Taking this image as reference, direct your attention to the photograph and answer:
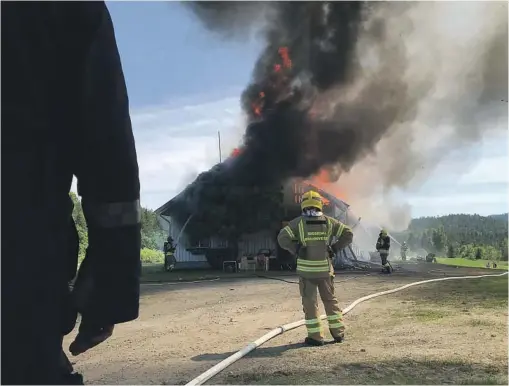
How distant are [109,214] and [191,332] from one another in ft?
21.4

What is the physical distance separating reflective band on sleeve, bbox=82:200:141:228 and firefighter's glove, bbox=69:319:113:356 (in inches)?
11.6

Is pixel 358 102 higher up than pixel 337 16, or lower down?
lower down

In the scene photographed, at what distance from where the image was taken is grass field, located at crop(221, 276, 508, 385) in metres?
5.07

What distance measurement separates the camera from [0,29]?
4.89 feet

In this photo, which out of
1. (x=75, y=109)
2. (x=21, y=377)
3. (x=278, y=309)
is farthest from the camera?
(x=278, y=309)

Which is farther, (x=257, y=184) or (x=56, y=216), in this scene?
(x=257, y=184)

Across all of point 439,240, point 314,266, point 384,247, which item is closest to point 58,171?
point 314,266

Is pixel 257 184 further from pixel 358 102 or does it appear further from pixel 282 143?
pixel 358 102

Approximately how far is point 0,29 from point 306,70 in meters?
24.8

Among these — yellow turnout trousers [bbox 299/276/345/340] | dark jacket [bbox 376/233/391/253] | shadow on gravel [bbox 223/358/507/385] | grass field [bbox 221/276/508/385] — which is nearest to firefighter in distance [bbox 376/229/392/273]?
dark jacket [bbox 376/233/391/253]

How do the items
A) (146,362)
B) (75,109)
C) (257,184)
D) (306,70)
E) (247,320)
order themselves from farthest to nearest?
1. (306,70)
2. (257,184)
3. (247,320)
4. (146,362)
5. (75,109)

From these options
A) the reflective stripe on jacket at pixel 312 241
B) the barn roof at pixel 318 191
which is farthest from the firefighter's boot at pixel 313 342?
the barn roof at pixel 318 191

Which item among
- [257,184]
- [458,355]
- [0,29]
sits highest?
[257,184]

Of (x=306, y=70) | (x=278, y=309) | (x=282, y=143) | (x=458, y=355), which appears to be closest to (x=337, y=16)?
(x=306, y=70)
